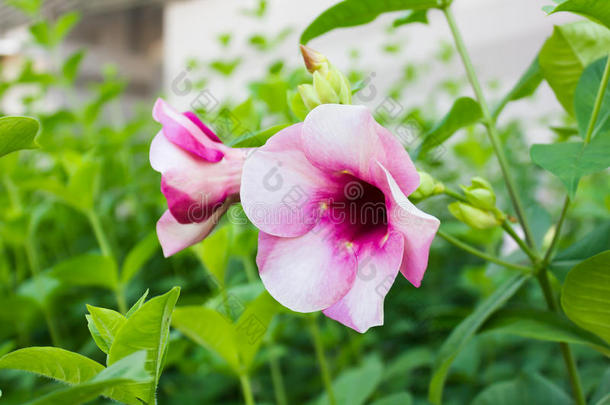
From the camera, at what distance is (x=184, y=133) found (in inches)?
13.3

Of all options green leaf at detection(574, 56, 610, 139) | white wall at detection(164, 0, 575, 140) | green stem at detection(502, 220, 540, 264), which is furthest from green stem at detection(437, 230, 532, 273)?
white wall at detection(164, 0, 575, 140)

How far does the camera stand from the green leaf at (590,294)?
0.35 metres

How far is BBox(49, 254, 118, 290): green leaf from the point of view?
0.66 metres

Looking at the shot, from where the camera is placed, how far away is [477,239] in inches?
37.6

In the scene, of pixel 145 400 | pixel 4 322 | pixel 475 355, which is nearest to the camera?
pixel 145 400

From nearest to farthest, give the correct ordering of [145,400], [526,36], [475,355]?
[145,400] < [475,355] < [526,36]

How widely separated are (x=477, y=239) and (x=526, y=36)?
2.94 metres

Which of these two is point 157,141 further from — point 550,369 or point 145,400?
point 550,369

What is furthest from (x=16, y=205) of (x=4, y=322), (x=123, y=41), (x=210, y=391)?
(x=123, y=41)

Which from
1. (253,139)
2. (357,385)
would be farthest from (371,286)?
(357,385)

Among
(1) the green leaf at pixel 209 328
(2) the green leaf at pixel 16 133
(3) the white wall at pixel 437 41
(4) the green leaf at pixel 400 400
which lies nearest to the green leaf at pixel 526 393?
(4) the green leaf at pixel 400 400

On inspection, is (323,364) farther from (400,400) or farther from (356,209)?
(356,209)

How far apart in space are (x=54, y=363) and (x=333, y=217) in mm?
195

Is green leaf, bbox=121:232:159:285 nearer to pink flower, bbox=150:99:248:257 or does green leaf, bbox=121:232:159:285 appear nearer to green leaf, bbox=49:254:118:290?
green leaf, bbox=49:254:118:290
